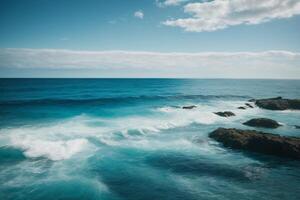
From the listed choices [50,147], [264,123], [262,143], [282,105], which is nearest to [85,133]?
[50,147]

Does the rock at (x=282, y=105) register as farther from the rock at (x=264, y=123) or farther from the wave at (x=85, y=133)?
the rock at (x=264, y=123)

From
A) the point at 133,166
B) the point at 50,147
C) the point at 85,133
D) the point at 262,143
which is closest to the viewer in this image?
the point at 133,166

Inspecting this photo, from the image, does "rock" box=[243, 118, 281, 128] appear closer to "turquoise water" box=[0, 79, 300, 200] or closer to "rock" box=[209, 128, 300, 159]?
"turquoise water" box=[0, 79, 300, 200]

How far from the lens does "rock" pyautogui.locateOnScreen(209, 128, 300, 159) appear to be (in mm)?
21952

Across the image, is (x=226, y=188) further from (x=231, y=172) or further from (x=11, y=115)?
(x=11, y=115)

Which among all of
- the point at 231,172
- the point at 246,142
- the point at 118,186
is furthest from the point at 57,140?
the point at 246,142

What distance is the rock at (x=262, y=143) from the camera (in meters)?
22.0

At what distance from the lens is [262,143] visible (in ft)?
76.9

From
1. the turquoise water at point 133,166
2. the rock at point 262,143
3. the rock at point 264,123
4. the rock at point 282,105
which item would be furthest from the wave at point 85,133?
the rock at point 282,105

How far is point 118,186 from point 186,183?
482 cm

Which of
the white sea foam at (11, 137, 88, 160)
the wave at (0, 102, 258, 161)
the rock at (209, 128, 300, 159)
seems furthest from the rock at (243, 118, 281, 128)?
the white sea foam at (11, 137, 88, 160)

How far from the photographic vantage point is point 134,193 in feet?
49.7

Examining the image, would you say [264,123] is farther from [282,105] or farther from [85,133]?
[85,133]

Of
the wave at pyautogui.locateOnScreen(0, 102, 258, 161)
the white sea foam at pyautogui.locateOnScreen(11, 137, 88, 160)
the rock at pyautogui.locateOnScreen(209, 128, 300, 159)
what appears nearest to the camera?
the rock at pyautogui.locateOnScreen(209, 128, 300, 159)
